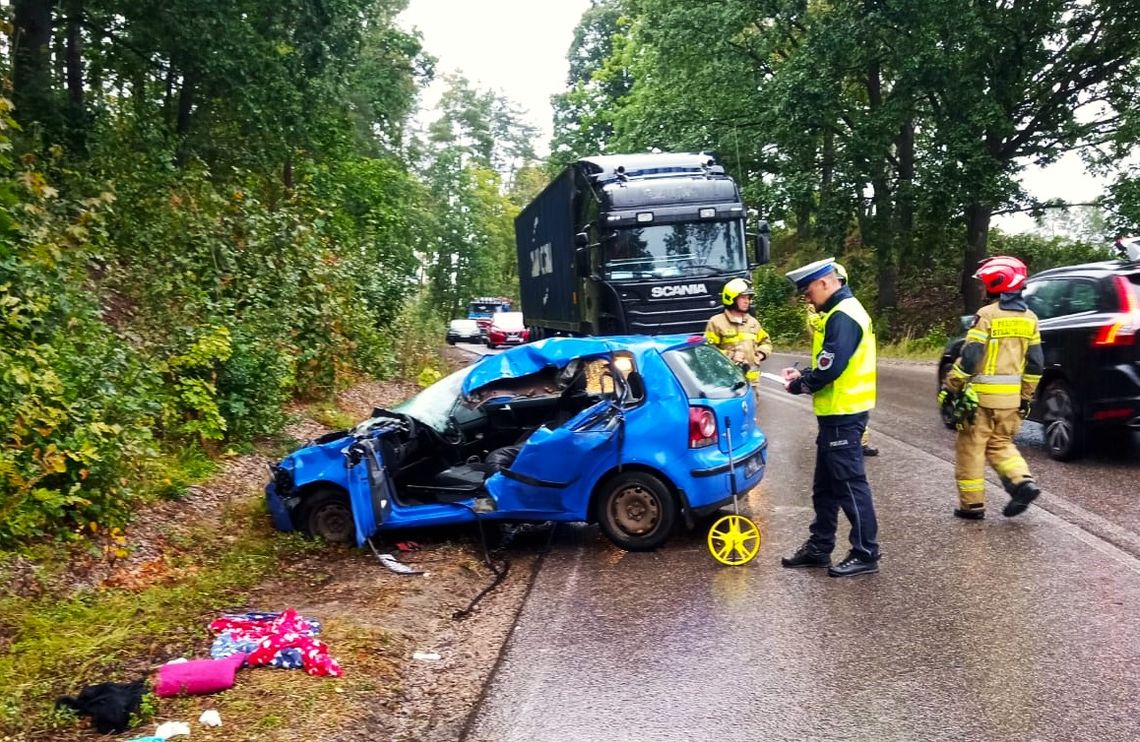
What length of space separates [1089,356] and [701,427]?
4.15 meters

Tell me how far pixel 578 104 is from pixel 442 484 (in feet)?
165

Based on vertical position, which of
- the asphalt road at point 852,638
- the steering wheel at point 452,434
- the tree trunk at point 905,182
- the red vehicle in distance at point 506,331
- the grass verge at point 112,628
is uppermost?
the tree trunk at point 905,182

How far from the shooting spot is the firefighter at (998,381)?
703 centimetres

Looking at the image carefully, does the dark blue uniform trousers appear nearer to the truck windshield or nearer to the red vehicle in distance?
the truck windshield

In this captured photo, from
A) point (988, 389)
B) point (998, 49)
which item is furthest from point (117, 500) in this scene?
point (998, 49)

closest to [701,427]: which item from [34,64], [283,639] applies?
[283,639]

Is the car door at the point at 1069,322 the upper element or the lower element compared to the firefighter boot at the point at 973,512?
upper

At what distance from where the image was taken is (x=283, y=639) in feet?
16.2

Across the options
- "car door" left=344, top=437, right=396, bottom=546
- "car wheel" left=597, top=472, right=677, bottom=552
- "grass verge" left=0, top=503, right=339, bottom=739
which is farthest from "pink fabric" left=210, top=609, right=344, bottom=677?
"car wheel" left=597, top=472, right=677, bottom=552

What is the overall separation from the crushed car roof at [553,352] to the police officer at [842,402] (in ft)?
4.23

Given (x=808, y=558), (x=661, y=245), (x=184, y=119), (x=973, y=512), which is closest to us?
(x=808, y=558)

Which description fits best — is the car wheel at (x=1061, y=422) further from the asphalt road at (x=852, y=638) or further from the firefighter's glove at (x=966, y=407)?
the firefighter's glove at (x=966, y=407)

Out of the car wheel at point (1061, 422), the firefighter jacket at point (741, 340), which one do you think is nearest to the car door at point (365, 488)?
the firefighter jacket at point (741, 340)

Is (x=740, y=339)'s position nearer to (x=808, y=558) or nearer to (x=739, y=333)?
(x=739, y=333)
